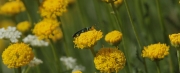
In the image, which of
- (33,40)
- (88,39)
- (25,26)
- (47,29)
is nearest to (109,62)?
(88,39)

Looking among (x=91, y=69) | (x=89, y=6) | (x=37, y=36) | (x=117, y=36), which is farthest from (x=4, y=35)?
(x=89, y=6)

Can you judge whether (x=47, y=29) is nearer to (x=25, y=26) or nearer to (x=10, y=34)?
(x=10, y=34)

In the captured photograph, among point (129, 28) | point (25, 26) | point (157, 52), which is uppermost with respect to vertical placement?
point (25, 26)

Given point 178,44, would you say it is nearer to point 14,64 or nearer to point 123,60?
point 123,60

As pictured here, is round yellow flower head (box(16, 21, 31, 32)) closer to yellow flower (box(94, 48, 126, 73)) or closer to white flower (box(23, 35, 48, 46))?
white flower (box(23, 35, 48, 46))

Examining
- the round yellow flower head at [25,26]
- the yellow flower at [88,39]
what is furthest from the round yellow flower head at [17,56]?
the round yellow flower head at [25,26]
